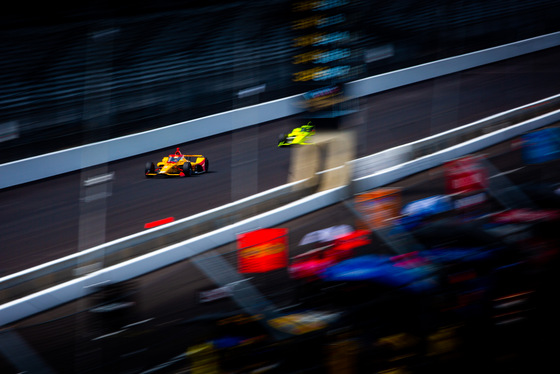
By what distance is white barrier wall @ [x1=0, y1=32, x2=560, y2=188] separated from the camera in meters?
10.4

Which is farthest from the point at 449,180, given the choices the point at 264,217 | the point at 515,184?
the point at 264,217

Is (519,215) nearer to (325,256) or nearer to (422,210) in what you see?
(422,210)

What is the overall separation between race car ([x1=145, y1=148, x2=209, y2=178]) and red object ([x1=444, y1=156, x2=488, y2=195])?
386 cm

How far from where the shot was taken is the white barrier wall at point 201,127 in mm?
10359

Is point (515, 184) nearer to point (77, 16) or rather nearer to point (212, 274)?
point (212, 274)

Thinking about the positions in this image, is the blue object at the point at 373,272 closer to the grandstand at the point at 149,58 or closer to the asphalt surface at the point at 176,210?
the asphalt surface at the point at 176,210

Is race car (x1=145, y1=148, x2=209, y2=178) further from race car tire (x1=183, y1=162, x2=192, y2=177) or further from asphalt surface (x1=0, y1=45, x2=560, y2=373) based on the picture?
asphalt surface (x1=0, y1=45, x2=560, y2=373)

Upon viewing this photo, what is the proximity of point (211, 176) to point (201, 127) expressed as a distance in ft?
8.74

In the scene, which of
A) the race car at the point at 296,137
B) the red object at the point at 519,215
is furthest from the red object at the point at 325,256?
the race car at the point at 296,137

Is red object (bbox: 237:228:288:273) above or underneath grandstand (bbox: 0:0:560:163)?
underneath

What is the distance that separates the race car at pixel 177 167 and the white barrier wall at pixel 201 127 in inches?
61.7

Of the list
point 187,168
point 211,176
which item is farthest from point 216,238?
point 211,176

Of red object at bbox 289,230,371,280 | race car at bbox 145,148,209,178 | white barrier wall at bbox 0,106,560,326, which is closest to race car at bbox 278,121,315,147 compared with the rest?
race car at bbox 145,148,209,178

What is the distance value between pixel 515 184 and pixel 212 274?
4197mm
